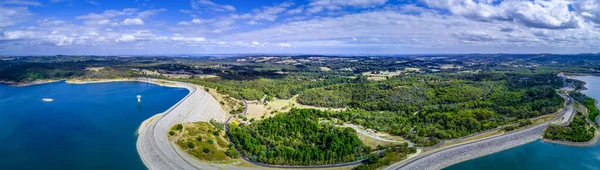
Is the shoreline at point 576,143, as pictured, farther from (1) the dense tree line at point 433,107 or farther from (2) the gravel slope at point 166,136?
(2) the gravel slope at point 166,136

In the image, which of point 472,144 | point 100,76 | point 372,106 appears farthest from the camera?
point 100,76

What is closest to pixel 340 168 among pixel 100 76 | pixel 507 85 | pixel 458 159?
pixel 458 159

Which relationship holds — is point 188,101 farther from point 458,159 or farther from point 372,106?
point 458,159

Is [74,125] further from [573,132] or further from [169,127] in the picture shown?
[573,132]

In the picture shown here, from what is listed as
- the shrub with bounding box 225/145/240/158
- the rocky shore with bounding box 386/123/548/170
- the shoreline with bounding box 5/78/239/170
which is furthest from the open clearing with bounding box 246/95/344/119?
the rocky shore with bounding box 386/123/548/170

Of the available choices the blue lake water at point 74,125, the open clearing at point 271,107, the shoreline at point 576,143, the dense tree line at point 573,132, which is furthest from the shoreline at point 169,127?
the dense tree line at point 573,132
